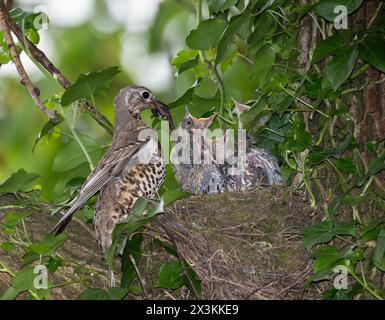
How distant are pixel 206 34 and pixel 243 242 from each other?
53.2 inches

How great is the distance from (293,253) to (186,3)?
3224 mm

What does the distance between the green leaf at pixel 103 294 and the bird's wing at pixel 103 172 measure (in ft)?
1.55

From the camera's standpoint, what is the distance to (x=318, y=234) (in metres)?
4.40

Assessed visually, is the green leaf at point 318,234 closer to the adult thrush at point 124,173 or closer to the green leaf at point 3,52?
the adult thrush at point 124,173

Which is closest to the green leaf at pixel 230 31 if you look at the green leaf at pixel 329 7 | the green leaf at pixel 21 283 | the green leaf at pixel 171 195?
the green leaf at pixel 329 7

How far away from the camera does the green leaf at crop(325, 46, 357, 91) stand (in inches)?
173

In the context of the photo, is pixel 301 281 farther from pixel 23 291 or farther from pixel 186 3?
pixel 186 3

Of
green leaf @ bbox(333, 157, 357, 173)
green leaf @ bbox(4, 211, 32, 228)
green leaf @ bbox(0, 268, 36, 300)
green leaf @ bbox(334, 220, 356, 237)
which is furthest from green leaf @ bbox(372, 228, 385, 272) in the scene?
green leaf @ bbox(4, 211, 32, 228)

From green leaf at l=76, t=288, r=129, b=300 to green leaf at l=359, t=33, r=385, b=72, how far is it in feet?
5.59

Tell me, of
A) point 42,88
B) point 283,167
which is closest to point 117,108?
point 42,88

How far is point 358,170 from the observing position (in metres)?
4.58

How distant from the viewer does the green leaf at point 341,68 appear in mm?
4383

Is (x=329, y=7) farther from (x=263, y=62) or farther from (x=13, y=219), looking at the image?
(x=13, y=219)

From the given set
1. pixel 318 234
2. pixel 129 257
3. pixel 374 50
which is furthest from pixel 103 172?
pixel 374 50
